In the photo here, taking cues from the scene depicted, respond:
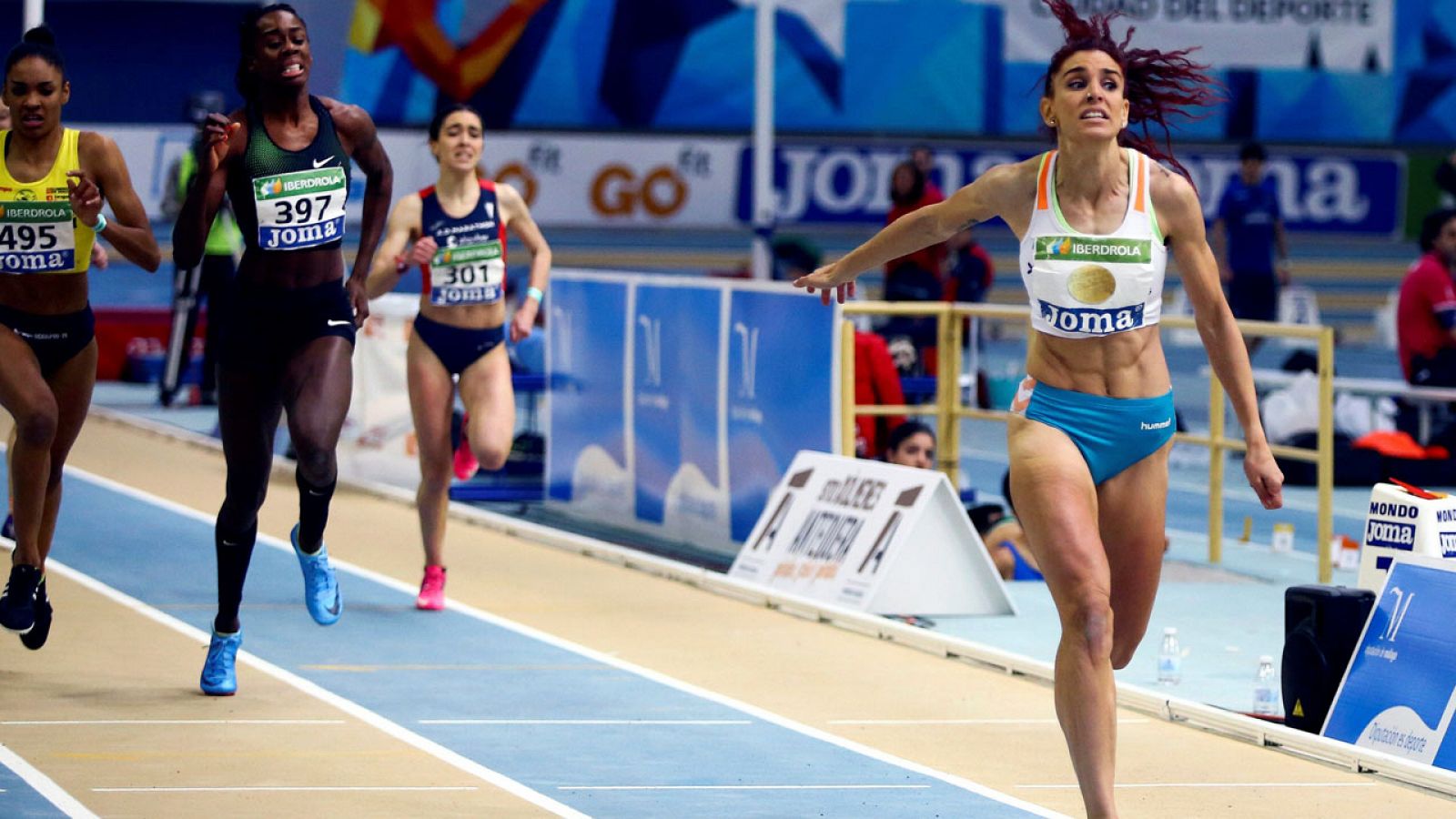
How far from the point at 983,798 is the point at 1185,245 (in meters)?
1.80

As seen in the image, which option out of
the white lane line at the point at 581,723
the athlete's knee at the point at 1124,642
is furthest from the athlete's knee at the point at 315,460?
the athlete's knee at the point at 1124,642

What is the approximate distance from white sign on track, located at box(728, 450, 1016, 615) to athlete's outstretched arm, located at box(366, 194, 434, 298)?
2.29 metres

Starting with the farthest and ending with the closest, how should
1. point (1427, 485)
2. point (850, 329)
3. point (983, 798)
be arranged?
point (1427, 485), point (850, 329), point (983, 798)

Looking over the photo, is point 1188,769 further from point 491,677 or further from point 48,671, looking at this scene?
point 48,671

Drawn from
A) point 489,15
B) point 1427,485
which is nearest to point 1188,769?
point 1427,485

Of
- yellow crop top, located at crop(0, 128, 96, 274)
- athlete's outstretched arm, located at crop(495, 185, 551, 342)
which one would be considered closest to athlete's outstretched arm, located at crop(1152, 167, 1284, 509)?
yellow crop top, located at crop(0, 128, 96, 274)

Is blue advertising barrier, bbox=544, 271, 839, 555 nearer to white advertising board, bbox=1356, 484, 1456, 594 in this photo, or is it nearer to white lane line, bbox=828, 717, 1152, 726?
white lane line, bbox=828, 717, 1152, 726

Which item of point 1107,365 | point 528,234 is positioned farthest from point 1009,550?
point 1107,365

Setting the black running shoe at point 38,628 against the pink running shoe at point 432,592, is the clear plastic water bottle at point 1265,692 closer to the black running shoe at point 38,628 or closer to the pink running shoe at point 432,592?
the pink running shoe at point 432,592

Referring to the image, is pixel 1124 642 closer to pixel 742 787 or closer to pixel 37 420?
pixel 742 787

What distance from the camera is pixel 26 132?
8.70 metres

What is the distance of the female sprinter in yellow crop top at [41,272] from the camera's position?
8.54 metres

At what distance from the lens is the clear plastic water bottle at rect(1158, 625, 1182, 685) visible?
30.1 ft

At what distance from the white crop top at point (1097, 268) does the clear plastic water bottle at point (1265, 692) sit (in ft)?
8.71
